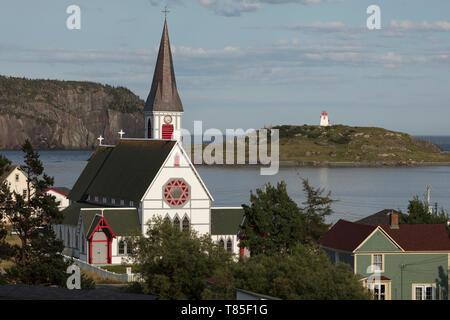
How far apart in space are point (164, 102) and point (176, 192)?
10.8m

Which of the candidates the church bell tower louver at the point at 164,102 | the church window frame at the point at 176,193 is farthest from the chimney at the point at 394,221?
the church bell tower louver at the point at 164,102

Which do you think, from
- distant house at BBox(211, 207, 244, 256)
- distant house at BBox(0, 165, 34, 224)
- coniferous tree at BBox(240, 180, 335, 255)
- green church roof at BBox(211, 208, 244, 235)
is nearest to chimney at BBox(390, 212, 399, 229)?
coniferous tree at BBox(240, 180, 335, 255)

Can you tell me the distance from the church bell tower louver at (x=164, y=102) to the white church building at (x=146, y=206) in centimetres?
9

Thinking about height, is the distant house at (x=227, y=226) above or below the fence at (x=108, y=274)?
above

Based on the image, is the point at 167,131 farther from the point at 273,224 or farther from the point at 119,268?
the point at 273,224

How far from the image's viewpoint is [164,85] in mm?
76500

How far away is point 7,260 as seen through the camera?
61.8 meters

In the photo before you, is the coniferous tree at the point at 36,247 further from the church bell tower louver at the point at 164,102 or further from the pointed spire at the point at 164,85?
the pointed spire at the point at 164,85

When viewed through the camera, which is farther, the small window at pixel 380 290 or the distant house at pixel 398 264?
the distant house at pixel 398 264

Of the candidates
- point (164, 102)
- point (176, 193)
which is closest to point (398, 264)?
point (176, 193)

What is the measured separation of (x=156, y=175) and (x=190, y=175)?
279 cm

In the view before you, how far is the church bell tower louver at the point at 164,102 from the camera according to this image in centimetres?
7581
